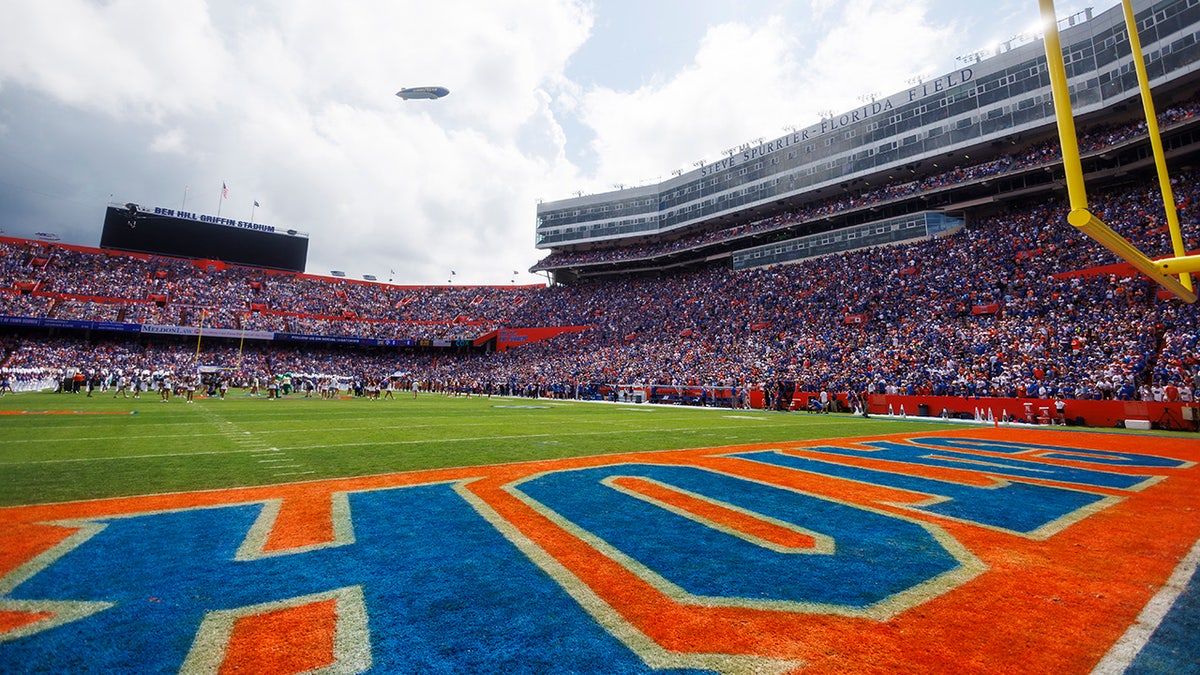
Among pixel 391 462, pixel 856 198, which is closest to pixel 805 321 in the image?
pixel 856 198

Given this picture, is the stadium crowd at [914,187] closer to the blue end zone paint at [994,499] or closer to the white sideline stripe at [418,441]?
the white sideline stripe at [418,441]

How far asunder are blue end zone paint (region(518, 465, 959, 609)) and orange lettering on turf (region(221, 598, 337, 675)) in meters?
1.98

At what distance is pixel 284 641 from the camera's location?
2.42 meters

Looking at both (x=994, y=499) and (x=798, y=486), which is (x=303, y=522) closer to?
(x=798, y=486)

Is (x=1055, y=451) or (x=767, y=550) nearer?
(x=767, y=550)

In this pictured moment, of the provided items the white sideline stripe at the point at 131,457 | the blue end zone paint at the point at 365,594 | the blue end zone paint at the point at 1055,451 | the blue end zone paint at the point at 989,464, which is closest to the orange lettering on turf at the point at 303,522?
the blue end zone paint at the point at 365,594

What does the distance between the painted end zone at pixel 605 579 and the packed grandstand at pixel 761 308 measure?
1880 cm

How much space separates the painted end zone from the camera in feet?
7.64

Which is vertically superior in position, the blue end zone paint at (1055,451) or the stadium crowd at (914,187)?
the stadium crowd at (914,187)

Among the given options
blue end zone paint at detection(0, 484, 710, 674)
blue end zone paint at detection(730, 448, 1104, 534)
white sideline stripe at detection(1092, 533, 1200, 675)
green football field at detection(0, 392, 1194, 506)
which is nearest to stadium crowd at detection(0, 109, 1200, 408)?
green football field at detection(0, 392, 1194, 506)

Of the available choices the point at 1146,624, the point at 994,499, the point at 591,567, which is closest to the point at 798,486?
the point at 994,499

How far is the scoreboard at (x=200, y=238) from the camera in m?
50.2

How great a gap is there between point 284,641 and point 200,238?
6715 cm

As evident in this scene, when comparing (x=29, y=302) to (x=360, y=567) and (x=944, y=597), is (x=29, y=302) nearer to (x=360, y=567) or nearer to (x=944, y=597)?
(x=360, y=567)
